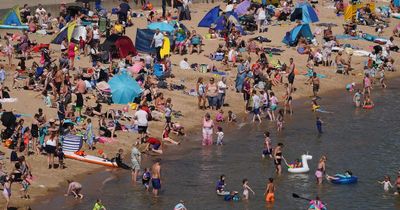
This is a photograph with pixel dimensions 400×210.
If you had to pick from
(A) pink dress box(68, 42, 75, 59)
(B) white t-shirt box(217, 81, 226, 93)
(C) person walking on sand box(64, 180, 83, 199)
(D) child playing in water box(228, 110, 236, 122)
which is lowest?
(D) child playing in water box(228, 110, 236, 122)

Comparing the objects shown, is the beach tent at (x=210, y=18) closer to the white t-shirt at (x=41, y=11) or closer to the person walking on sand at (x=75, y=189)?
the white t-shirt at (x=41, y=11)

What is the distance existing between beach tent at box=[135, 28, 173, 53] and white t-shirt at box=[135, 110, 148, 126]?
10072mm

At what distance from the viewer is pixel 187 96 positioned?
45500 mm

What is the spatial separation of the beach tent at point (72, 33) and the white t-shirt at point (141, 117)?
33.5ft

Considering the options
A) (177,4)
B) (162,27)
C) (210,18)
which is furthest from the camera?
(177,4)

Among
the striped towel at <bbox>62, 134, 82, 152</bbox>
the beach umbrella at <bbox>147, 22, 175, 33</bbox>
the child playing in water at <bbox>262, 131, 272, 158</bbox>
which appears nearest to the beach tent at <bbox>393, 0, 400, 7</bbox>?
the beach umbrella at <bbox>147, 22, 175, 33</bbox>

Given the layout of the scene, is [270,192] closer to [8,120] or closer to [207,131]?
[207,131]

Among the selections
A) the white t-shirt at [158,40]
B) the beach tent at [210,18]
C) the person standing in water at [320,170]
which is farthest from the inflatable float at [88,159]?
the beach tent at [210,18]

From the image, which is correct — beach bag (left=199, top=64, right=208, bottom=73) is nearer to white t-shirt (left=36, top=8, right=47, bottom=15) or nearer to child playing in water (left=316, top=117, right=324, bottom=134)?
child playing in water (left=316, top=117, right=324, bottom=134)

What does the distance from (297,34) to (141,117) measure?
58.9 ft

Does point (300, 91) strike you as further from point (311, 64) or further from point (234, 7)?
point (234, 7)

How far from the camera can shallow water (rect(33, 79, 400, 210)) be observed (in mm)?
33188

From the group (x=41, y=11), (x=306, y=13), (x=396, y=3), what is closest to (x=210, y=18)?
(x=306, y=13)

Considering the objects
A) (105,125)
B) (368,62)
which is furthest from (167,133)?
(368,62)
